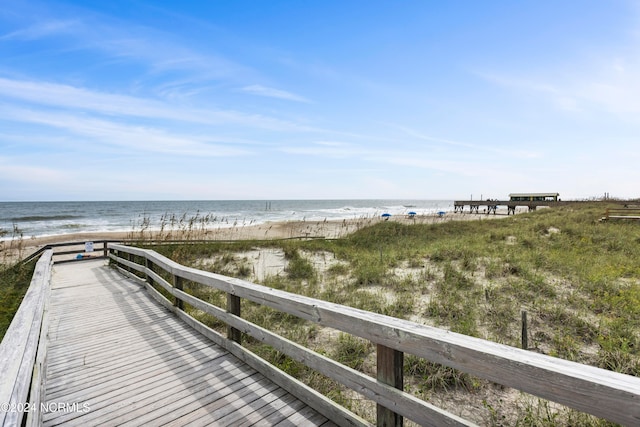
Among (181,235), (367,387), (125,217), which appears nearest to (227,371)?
(367,387)

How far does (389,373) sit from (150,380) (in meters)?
2.71

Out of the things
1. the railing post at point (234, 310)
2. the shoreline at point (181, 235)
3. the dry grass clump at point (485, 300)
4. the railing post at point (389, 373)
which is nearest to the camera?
the railing post at point (389, 373)

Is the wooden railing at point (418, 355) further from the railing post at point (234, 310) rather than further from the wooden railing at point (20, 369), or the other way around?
the wooden railing at point (20, 369)

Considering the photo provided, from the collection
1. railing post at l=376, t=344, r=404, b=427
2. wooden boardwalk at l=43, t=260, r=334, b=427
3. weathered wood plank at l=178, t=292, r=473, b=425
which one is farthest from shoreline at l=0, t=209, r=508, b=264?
railing post at l=376, t=344, r=404, b=427

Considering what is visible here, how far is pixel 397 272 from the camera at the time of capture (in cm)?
930

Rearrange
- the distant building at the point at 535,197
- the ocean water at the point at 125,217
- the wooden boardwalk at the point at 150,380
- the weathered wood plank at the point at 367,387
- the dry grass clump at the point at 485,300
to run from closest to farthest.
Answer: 1. the weathered wood plank at the point at 367,387
2. the wooden boardwalk at the point at 150,380
3. the dry grass clump at the point at 485,300
4. the ocean water at the point at 125,217
5. the distant building at the point at 535,197

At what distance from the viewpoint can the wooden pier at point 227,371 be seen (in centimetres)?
158

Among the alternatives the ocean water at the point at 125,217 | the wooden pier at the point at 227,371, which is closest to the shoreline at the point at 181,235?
the ocean water at the point at 125,217

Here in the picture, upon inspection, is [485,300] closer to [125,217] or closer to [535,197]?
[535,197]

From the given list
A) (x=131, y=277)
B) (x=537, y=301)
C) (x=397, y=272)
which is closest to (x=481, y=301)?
(x=537, y=301)

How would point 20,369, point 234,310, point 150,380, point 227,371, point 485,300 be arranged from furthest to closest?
point 485,300
point 234,310
point 227,371
point 150,380
point 20,369

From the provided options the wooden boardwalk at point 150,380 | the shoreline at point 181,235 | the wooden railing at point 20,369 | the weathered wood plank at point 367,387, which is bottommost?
the shoreline at point 181,235

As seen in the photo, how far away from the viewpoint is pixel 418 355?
2.07 m

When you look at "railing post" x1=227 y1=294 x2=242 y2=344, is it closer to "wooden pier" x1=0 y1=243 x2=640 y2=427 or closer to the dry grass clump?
"wooden pier" x1=0 y1=243 x2=640 y2=427
